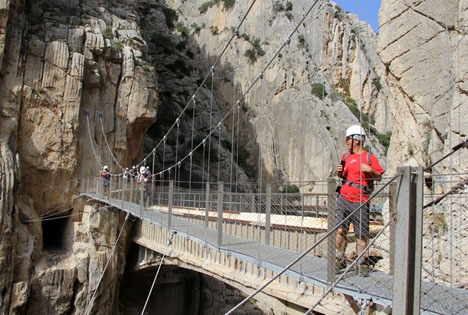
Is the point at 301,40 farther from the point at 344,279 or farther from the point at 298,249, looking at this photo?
the point at 344,279

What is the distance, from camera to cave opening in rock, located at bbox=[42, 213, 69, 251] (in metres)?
11.2

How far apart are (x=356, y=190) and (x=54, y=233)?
11.3 meters

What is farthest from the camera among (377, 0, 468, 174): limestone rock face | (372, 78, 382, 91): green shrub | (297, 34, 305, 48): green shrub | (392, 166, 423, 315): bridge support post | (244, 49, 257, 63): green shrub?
(297, 34, 305, 48): green shrub

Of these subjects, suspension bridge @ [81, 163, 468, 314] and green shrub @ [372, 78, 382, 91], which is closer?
suspension bridge @ [81, 163, 468, 314]

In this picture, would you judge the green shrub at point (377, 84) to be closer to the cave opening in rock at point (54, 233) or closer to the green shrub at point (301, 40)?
the green shrub at point (301, 40)

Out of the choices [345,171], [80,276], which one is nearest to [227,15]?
[80,276]

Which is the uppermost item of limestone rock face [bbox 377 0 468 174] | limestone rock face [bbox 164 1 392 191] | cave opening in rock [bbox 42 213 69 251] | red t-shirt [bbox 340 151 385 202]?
limestone rock face [bbox 164 1 392 191]

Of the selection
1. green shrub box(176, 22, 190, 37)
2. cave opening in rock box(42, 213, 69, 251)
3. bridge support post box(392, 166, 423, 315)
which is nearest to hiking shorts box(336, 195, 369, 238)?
bridge support post box(392, 166, 423, 315)

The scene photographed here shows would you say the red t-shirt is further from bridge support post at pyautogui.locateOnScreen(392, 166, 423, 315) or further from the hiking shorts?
bridge support post at pyautogui.locateOnScreen(392, 166, 423, 315)

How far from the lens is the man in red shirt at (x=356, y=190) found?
2.82 metres

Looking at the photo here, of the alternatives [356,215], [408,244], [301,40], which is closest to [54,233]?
[356,215]

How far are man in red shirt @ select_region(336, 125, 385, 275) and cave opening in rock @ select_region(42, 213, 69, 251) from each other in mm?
9562

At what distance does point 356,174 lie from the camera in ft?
9.50

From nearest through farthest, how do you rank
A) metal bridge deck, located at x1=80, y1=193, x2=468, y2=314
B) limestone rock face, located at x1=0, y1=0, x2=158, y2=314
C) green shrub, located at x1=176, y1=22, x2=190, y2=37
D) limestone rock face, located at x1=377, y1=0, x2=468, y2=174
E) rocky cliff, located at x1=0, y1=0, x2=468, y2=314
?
metal bridge deck, located at x1=80, y1=193, x2=468, y2=314
limestone rock face, located at x1=377, y1=0, x2=468, y2=174
rocky cliff, located at x1=0, y1=0, x2=468, y2=314
limestone rock face, located at x1=0, y1=0, x2=158, y2=314
green shrub, located at x1=176, y1=22, x2=190, y2=37
